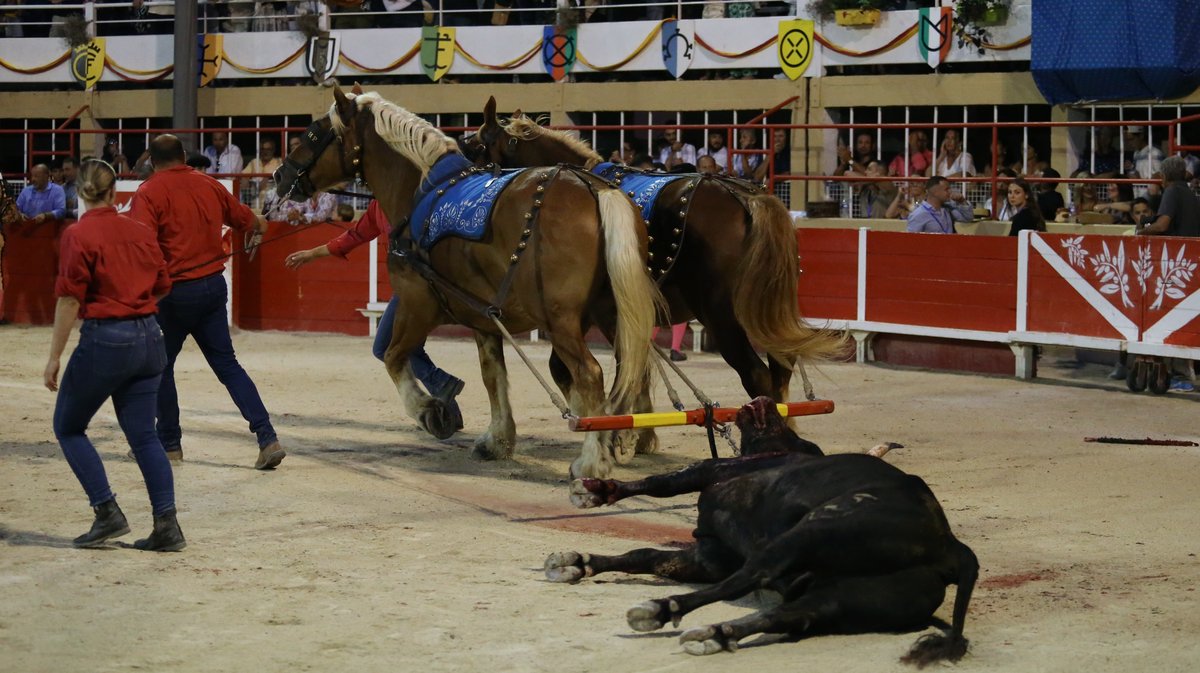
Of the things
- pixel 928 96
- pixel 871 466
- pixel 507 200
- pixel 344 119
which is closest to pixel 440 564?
pixel 871 466

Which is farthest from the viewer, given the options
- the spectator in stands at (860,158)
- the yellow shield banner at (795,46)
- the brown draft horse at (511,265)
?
the yellow shield banner at (795,46)

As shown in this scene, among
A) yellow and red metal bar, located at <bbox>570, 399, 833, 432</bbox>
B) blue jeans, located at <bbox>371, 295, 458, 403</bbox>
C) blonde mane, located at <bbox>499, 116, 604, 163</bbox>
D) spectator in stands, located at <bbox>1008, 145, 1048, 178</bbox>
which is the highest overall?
blonde mane, located at <bbox>499, 116, 604, 163</bbox>

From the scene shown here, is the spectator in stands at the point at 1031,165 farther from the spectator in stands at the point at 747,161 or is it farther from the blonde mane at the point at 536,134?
the blonde mane at the point at 536,134

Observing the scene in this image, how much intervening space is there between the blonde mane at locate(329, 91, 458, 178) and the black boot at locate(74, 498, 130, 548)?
3.28 meters

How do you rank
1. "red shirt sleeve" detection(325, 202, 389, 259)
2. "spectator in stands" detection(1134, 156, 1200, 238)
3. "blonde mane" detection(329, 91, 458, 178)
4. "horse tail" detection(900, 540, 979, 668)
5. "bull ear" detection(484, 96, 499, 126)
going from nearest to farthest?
1. "horse tail" detection(900, 540, 979, 668)
2. "blonde mane" detection(329, 91, 458, 178)
3. "bull ear" detection(484, 96, 499, 126)
4. "red shirt sleeve" detection(325, 202, 389, 259)
5. "spectator in stands" detection(1134, 156, 1200, 238)

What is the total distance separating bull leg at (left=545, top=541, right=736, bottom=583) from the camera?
568 centimetres

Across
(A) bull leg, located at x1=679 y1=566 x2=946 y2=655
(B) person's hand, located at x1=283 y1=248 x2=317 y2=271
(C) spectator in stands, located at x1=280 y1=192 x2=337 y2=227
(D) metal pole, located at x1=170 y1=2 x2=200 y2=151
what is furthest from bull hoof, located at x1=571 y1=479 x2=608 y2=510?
(D) metal pole, located at x1=170 y1=2 x2=200 y2=151

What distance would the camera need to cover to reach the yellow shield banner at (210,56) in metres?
25.4

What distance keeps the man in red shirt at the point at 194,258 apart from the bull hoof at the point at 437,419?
33.5 inches

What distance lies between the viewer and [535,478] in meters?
8.55

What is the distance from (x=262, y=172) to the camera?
2034 cm

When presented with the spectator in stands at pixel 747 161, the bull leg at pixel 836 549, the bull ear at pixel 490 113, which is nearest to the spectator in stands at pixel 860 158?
the spectator in stands at pixel 747 161

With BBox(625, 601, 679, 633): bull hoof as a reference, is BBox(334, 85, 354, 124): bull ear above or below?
above

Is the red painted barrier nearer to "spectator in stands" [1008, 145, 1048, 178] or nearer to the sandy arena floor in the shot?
the sandy arena floor
